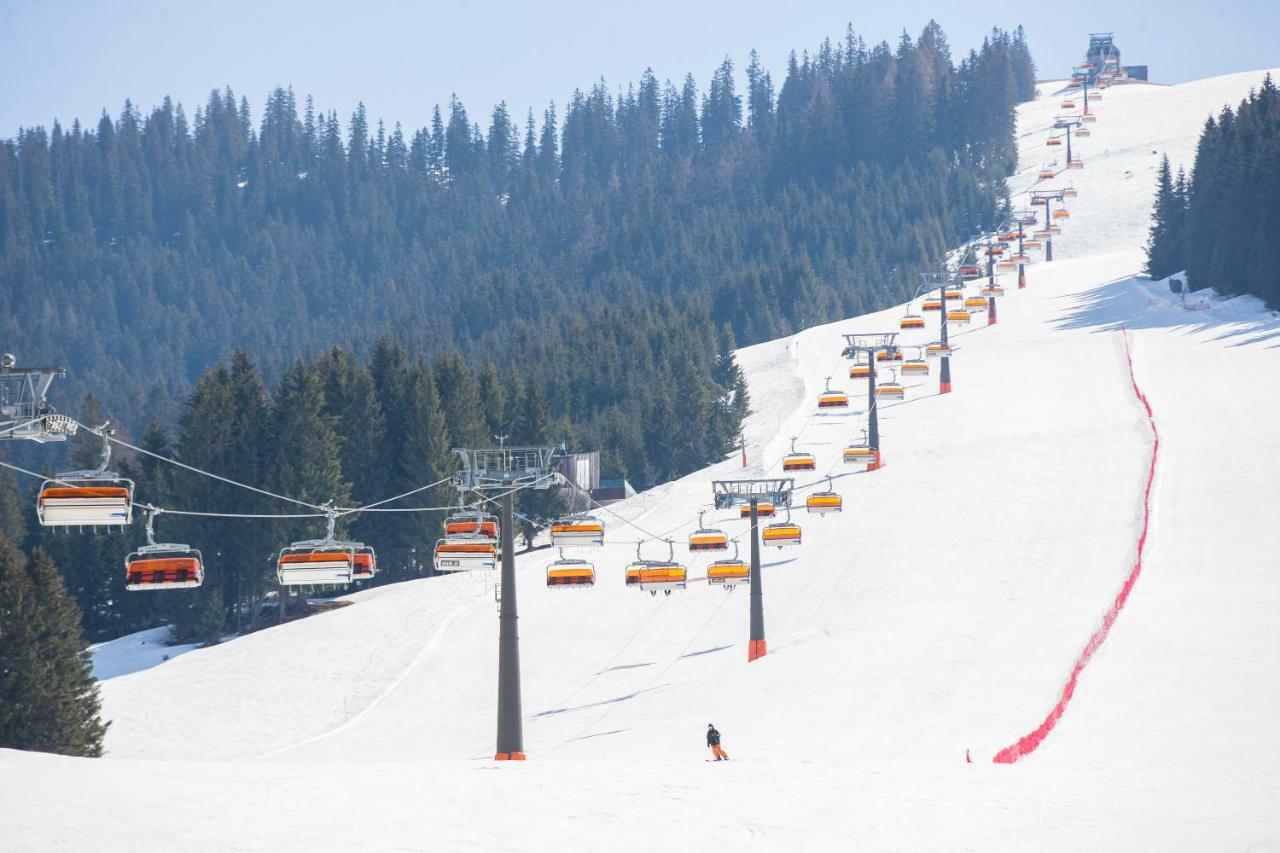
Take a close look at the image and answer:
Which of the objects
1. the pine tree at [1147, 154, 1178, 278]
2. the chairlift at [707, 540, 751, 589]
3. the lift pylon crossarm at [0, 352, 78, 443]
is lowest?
the chairlift at [707, 540, 751, 589]

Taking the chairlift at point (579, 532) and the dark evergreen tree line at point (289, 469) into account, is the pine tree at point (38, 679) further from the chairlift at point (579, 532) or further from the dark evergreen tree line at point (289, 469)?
the dark evergreen tree line at point (289, 469)

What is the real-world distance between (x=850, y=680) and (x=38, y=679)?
18185 millimetres

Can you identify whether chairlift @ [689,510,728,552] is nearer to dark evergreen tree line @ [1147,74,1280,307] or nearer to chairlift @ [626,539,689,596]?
chairlift @ [626,539,689,596]

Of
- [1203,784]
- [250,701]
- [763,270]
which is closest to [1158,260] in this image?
[763,270]

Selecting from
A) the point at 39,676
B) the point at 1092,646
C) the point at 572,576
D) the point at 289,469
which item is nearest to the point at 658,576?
the point at 572,576

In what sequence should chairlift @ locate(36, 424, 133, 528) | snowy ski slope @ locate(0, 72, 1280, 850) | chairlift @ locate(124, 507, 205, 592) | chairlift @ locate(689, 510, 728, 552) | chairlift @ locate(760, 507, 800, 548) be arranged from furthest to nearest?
chairlift @ locate(760, 507, 800, 548) < chairlift @ locate(689, 510, 728, 552) < chairlift @ locate(124, 507, 205, 592) < chairlift @ locate(36, 424, 133, 528) < snowy ski slope @ locate(0, 72, 1280, 850)

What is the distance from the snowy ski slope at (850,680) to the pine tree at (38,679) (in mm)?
4306

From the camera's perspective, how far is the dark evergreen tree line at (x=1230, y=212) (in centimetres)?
9262

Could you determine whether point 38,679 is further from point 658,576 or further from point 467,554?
point 658,576

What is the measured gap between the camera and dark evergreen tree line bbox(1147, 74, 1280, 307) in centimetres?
9262

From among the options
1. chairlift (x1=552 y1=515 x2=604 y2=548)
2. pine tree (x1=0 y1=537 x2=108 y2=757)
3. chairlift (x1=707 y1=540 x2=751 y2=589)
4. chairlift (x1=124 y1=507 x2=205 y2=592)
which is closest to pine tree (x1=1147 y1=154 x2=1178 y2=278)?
chairlift (x1=707 y1=540 x2=751 y2=589)

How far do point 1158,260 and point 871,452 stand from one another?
2547 inches

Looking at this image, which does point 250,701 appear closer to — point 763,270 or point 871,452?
point 871,452

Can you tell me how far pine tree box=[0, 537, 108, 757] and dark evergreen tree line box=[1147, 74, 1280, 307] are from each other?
7502 cm
